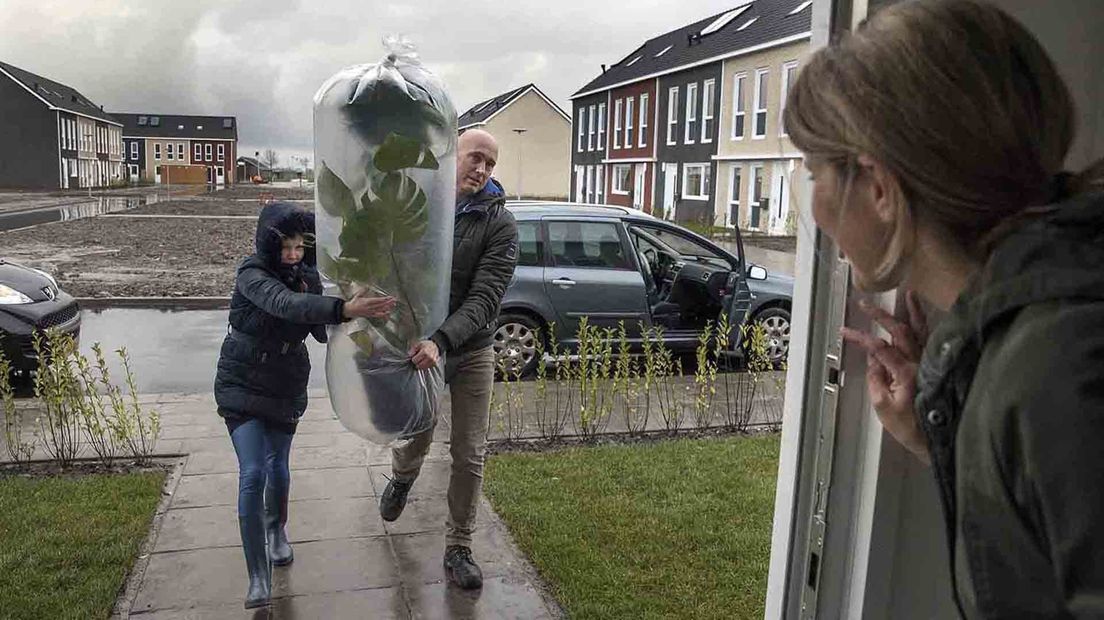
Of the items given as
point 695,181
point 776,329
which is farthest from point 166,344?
point 695,181

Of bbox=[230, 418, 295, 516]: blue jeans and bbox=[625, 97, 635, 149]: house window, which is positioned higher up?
bbox=[625, 97, 635, 149]: house window

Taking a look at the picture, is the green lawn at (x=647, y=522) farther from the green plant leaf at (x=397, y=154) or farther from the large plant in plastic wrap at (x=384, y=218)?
the green plant leaf at (x=397, y=154)

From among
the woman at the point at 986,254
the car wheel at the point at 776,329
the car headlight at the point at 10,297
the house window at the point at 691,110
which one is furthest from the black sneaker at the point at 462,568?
the house window at the point at 691,110

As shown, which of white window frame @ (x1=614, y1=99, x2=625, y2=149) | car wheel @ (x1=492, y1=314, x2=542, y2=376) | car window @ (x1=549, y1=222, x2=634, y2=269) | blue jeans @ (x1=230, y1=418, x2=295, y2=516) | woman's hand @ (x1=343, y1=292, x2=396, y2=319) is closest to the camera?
woman's hand @ (x1=343, y1=292, x2=396, y2=319)

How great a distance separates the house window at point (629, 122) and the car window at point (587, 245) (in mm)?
33784

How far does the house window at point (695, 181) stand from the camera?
117ft

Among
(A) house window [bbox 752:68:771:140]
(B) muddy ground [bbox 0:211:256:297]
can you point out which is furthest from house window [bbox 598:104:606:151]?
(B) muddy ground [bbox 0:211:256:297]

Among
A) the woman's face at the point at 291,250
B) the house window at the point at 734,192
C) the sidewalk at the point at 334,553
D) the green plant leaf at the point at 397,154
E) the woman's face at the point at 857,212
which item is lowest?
the sidewalk at the point at 334,553

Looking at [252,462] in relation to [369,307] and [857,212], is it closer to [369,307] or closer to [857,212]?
[369,307]

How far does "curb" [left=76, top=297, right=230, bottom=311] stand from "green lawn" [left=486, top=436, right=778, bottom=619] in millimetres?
9152

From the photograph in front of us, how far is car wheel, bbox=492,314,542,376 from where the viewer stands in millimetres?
9062

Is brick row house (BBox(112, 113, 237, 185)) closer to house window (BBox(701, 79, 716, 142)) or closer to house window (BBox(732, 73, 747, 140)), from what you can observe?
house window (BBox(701, 79, 716, 142))

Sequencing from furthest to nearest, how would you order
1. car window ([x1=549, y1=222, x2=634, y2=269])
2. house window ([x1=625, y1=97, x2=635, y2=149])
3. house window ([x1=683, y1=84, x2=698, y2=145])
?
house window ([x1=625, y1=97, x2=635, y2=149]) < house window ([x1=683, y1=84, x2=698, y2=145]) < car window ([x1=549, y1=222, x2=634, y2=269])

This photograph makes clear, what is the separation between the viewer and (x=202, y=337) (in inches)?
456
